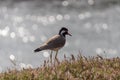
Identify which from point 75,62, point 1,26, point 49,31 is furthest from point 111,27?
point 75,62

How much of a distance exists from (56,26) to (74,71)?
63.3 meters

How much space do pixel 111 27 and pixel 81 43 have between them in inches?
372

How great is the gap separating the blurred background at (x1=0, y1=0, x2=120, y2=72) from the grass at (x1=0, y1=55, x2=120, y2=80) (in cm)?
3577

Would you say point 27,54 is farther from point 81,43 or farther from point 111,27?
point 111,27

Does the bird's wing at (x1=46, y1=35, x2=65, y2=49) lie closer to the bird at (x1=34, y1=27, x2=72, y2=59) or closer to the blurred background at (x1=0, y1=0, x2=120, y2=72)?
the bird at (x1=34, y1=27, x2=72, y2=59)

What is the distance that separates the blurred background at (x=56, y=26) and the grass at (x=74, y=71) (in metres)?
35.8

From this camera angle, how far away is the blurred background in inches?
2436

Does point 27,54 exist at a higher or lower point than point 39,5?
lower

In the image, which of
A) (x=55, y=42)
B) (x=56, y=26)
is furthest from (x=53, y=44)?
(x=56, y=26)

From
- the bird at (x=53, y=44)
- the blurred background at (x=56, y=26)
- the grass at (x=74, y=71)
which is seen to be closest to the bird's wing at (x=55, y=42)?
the bird at (x=53, y=44)

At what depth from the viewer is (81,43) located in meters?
67.9

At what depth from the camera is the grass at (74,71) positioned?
15.3m

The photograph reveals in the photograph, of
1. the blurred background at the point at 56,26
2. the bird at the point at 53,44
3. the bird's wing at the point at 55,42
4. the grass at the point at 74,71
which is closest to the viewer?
the grass at the point at 74,71

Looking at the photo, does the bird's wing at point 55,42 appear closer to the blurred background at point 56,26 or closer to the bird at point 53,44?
the bird at point 53,44
